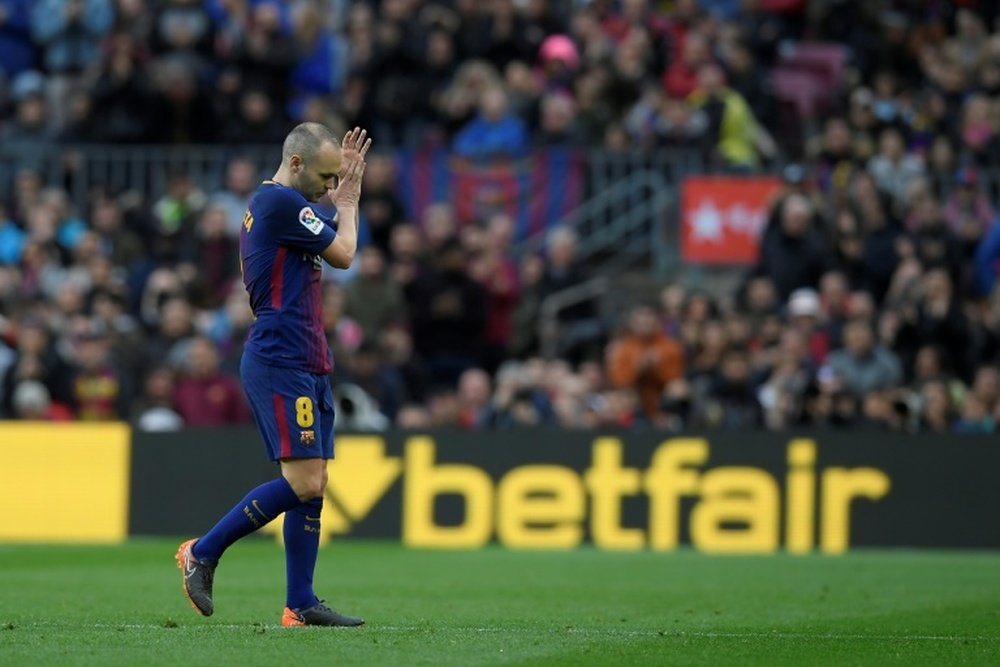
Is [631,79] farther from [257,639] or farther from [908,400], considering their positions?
[257,639]

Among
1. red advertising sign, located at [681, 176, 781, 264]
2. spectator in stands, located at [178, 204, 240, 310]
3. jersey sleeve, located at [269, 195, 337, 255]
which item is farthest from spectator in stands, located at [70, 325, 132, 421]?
jersey sleeve, located at [269, 195, 337, 255]

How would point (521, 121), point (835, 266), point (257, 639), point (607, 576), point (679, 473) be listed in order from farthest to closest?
point (521, 121) → point (835, 266) → point (679, 473) → point (607, 576) → point (257, 639)

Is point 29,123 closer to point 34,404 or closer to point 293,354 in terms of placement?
point 34,404

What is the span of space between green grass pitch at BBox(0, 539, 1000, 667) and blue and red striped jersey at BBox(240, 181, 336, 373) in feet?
4.06

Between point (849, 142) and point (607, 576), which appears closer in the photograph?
point (607, 576)

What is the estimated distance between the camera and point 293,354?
29.6 feet

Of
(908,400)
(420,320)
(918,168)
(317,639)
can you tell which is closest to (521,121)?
(420,320)

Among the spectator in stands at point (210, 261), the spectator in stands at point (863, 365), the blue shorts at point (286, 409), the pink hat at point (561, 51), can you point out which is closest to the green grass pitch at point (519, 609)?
the blue shorts at point (286, 409)

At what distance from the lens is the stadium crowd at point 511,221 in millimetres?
18516

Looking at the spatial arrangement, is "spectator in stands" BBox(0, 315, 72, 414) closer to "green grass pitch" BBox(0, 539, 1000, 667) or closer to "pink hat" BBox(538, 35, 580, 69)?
"green grass pitch" BBox(0, 539, 1000, 667)

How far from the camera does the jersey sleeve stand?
8.95m

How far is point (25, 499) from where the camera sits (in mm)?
18047

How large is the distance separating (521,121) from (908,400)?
18.3ft

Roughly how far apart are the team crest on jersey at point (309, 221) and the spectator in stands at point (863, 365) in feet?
31.7
